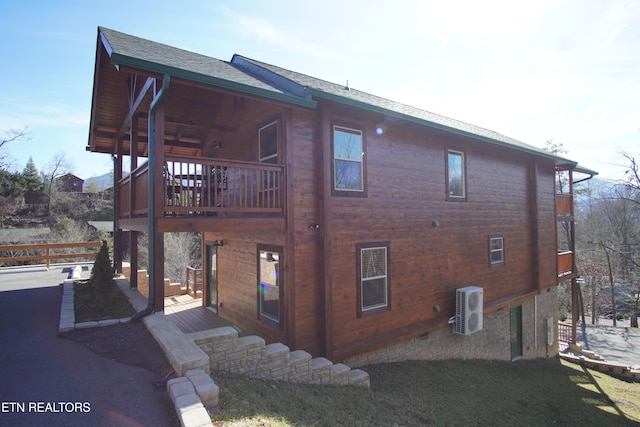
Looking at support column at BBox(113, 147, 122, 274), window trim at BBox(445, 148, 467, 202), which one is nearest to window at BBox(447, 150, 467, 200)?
window trim at BBox(445, 148, 467, 202)

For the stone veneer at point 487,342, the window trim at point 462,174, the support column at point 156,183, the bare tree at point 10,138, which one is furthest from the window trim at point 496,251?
the bare tree at point 10,138

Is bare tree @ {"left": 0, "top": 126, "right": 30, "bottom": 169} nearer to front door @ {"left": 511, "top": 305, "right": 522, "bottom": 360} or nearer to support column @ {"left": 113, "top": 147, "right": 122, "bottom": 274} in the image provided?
support column @ {"left": 113, "top": 147, "right": 122, "bottom": 274}

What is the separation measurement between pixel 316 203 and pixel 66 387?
4623 millimetres

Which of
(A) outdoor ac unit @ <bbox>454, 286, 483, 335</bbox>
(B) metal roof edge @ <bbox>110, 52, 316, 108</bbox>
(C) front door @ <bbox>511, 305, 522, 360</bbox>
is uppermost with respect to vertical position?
(B) metal roof edge @ <bbox>110, 52, 316, 108</bbox>

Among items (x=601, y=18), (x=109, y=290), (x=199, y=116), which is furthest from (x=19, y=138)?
(x=601, y=18)

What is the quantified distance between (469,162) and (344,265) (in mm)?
5835

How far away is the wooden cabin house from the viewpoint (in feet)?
18.6

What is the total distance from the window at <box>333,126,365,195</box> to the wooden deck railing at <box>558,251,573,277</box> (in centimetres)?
1205

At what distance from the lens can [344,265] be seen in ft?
22.8

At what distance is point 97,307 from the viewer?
6.62 m

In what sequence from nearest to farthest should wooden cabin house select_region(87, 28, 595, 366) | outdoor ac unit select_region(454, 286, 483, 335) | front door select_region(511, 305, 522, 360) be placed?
wooden cabin house select_region(87, 28, 595, 366)
outdoor ac unit select_region(454, 286, 483, 335)
front door select_region(511, 305, 522, 360)

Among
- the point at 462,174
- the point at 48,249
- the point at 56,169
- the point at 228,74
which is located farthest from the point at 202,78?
the point at 56,169

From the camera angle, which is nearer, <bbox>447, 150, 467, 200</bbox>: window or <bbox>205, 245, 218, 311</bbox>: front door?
<bbox>447, 150, 467, 200</bbox>: window

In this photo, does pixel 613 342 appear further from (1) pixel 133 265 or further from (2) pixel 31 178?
(2) pixel 31 178
